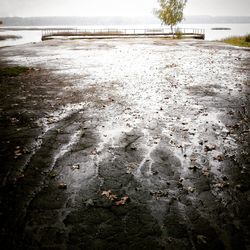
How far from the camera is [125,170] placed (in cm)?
518

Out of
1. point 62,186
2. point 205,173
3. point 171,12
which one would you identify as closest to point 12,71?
point 62,186

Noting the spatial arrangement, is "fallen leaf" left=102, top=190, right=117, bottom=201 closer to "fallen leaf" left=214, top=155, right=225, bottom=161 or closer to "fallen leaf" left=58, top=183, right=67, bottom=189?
"fallen leaf" left=58, top=183, right=67, bottom=189

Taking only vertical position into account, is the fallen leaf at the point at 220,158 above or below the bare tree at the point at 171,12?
below

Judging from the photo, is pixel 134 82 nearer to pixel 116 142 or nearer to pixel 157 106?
pixel 157 106

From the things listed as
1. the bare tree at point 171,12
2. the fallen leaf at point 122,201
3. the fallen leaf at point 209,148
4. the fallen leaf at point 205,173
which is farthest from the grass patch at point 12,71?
the bare tree at point 171,12

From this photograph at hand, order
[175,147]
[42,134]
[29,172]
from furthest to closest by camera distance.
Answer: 1. [42,134]
2. [175,147]
3. [29,172]

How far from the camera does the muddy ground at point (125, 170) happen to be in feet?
11.9

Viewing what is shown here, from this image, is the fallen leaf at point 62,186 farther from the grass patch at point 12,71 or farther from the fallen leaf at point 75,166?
the grass patch at point 12,71

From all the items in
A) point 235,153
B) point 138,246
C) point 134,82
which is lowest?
point 138,246

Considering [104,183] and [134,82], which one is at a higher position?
[134,82]

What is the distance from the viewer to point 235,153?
5676 millimetres

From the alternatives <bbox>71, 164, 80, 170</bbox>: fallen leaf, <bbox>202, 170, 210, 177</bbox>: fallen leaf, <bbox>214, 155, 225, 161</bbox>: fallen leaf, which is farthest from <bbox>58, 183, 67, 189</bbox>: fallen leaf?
<bbox>214, 155, 225, 161</bbox>: fallen leaf

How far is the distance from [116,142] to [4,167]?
249cm

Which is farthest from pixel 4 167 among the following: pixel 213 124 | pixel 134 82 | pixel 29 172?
pixel 134 82
